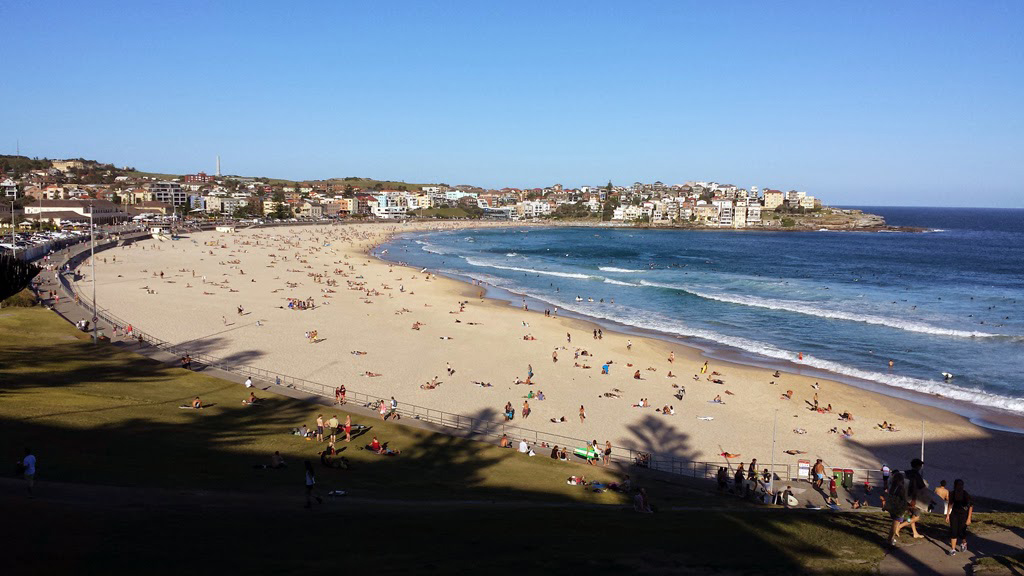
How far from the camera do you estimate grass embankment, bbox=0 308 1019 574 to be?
317 inches

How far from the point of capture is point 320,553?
8.41 meters

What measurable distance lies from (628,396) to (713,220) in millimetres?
159548

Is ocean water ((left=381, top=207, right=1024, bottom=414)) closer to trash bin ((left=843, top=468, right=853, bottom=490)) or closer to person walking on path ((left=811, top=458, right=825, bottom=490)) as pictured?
person walking on path ((left=811, top=458, right=825, bottom=490))

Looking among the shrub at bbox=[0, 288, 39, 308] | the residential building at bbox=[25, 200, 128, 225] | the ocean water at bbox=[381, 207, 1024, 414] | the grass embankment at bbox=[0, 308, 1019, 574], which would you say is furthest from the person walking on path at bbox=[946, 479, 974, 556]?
the residential building at bbox=[25, 200, 128, 225]

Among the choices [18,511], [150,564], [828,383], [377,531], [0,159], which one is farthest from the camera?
[0,159]

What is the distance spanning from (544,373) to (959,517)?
18365 mm

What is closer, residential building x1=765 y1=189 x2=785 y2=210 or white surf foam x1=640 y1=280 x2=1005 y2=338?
white surf foam x1=640 y1=280 x2=1005 y2=338

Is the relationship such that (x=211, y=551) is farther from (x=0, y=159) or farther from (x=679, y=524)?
(x=0, y=159)

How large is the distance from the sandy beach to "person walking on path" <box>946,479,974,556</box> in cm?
907

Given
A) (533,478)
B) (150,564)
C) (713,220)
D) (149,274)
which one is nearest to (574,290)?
(149,274)

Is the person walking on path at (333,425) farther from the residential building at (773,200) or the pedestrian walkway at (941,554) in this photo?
the residential building at (773,200)

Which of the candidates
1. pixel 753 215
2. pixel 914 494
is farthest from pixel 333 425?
pixel 753 215

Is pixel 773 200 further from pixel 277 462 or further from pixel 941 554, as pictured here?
pixel 941 554

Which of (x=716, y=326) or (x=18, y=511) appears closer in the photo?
(x=18, y=511)
